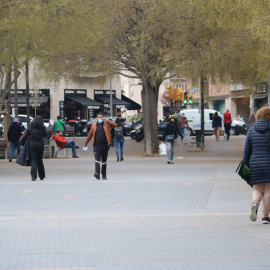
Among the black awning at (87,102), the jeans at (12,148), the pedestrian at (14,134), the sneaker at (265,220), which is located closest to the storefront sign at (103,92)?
the black awning at (87,102)

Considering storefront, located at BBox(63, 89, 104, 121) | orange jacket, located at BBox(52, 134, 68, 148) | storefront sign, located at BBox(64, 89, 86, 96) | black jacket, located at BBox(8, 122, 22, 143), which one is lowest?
orange jacket, located at BBox(52, 134, 68, 148)

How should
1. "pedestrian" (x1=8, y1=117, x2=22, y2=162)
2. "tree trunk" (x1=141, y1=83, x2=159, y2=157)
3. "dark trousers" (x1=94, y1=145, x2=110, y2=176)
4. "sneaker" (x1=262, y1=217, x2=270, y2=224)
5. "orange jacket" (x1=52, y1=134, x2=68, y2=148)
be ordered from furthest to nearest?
"tree trunk" (x1=141, y1=83, x2=159, y2=157)
"orange jacket" (x1=52, y1=134, x2=68, y2=148)
"pedestrian" (x1=8, y1=117, x2=22, y2=162)
"dark trousers" (x1=94, y1=145, x2=110, y2=176)
"sneaker" (x1=262, y1=217, x2=270, y2=224)

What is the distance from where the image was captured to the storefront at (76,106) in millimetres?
67000

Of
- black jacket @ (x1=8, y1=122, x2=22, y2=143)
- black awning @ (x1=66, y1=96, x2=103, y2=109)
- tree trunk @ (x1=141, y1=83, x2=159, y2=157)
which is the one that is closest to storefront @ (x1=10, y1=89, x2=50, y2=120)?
black awning @ (x1=66, y1=96, x2=103, y2=109)

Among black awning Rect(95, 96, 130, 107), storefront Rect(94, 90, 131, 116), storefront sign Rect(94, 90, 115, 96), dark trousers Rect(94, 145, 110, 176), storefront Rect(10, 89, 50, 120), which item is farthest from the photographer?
storefront sign Rect(94, 90, 115, 96)

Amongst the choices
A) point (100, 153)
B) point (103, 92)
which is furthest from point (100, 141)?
point (103, 92)

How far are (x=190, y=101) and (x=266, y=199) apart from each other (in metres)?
32.5

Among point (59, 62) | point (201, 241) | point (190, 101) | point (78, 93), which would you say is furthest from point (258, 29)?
point (78, 93)

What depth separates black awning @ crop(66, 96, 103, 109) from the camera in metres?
65.4

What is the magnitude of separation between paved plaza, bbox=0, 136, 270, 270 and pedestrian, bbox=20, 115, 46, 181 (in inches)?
15.6

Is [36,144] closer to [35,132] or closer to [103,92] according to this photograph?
[35,132]

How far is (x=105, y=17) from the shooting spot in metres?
27.8

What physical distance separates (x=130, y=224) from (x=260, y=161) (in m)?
2.01

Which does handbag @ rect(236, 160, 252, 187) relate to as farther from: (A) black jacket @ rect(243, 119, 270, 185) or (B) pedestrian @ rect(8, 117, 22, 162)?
(B) pedestrian @ rect(8, 117, 22, 162)
